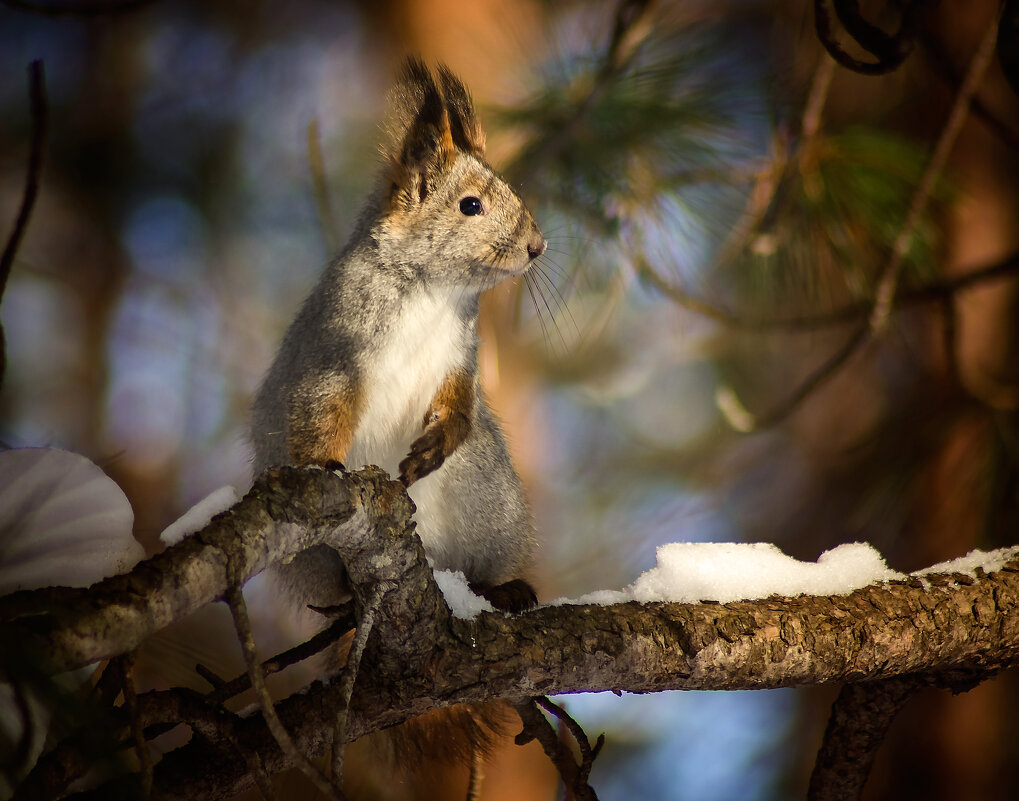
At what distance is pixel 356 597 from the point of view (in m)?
0.56

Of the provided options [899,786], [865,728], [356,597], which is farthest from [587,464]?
[356,597]

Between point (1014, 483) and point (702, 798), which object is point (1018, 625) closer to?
point (1014, 483)

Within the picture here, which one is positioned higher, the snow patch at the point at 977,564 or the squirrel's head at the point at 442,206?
the squirrel's head at the point at 442,206

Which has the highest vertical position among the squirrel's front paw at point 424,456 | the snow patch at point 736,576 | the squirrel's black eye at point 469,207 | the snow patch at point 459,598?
the squirrel's black eye at point 469,207

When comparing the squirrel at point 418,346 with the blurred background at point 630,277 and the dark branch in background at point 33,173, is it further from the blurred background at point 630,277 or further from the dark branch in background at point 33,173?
the blurred background at point 630,277

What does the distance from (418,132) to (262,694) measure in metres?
0.51

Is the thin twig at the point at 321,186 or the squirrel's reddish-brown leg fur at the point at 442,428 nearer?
the squirrel's reddish-brown leg fur at the point at 442,428

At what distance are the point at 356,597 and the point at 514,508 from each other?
0.88ft

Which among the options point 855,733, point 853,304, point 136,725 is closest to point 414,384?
point 136,725

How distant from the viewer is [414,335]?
2.32 feet

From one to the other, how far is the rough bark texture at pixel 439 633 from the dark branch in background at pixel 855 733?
3cm

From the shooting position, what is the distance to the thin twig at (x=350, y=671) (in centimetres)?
43

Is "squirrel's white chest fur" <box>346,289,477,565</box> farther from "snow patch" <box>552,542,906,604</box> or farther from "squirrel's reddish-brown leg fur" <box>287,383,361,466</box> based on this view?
"snow patch" <box>552,542,906,604</box>

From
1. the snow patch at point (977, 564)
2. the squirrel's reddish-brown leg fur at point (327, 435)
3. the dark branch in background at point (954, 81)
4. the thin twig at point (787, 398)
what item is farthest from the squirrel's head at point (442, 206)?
the dark branch in background at point (954, 81)
